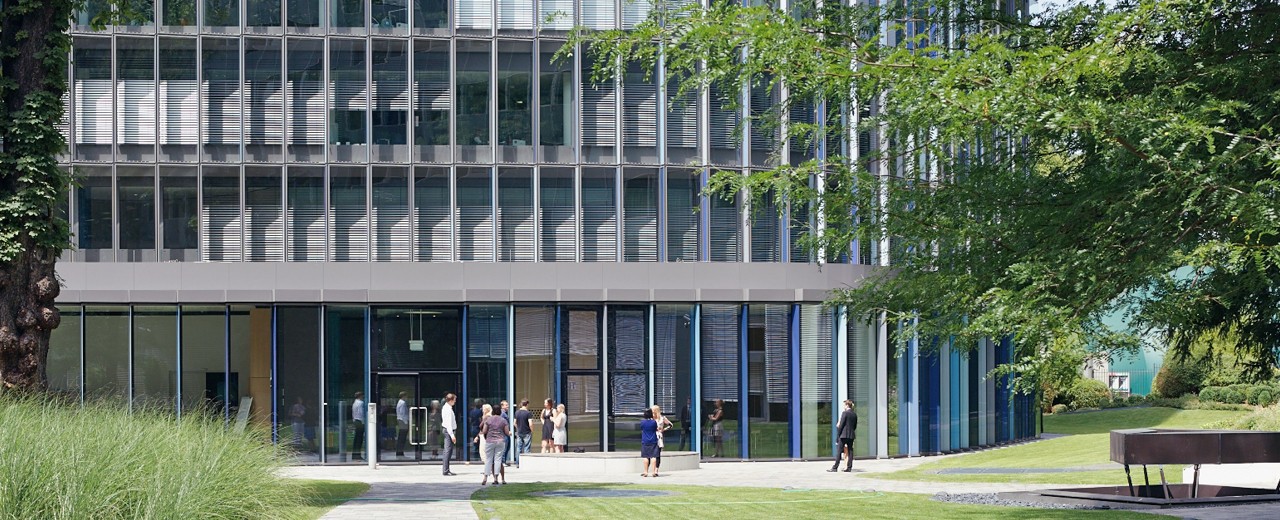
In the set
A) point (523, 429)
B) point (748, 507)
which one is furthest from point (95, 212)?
point (748, 507)

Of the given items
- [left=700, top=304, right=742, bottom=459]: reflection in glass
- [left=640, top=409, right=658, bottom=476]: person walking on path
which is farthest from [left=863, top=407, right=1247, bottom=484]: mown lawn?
[left=700, top=304, right=742, bottom=459]: reflection in glass

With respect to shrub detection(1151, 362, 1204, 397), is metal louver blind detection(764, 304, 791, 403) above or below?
above

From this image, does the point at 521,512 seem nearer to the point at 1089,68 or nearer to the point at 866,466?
the point at 1089,68

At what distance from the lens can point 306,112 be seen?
3534 centimetres

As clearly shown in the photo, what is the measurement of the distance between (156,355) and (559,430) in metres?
8.99

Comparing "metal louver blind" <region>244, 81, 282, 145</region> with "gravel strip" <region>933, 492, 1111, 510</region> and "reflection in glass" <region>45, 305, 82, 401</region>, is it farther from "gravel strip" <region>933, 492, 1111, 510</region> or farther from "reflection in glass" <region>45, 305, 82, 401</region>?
"gravel strip" <region>933, 492, 1111, 510</region>

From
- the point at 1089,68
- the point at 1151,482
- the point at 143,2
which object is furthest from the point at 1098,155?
the point at 143,2

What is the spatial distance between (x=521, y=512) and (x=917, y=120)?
10.3m

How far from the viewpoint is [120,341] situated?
35594mm

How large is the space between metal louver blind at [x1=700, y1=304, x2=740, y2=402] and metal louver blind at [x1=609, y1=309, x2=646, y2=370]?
1375 millimetres

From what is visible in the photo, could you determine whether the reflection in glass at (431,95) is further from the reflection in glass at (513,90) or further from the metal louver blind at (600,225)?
the metal louver blind at (600,225)

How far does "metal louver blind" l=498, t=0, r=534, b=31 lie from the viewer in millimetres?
35781

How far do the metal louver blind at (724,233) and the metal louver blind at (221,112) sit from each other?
10.5 meters

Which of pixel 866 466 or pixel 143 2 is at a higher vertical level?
pixel 143 2
